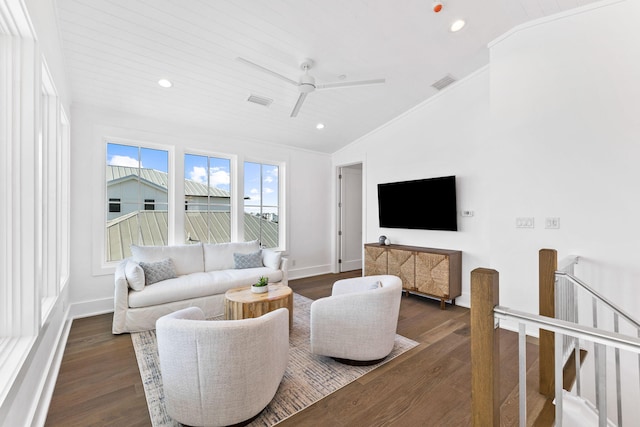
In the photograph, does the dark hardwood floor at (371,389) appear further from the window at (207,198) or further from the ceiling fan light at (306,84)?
the ceiling fan light at (306,84)

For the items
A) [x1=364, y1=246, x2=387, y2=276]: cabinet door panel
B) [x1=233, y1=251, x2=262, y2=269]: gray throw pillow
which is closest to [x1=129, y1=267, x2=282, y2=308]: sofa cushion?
[x1=233, y1=251, x2=262, y2=269]: gray throw pillow

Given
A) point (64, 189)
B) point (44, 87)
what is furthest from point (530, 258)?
point (64, 189)

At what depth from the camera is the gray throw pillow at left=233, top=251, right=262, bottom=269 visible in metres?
4.27

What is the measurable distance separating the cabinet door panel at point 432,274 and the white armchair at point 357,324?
1.71m

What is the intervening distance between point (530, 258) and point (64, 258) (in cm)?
549

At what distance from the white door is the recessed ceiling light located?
3.63 m

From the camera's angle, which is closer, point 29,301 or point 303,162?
point 29,301

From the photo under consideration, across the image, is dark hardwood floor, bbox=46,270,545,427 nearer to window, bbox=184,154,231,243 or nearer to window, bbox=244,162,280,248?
window, bbox=184,154,231,243

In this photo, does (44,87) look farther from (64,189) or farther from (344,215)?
(344,215)

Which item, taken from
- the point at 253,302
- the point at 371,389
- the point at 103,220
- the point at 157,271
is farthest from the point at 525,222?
the point at 103,220

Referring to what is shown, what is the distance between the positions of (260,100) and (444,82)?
2643 millimetres

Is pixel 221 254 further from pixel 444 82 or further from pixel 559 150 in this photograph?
pixel 559 150

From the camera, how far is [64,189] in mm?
3254

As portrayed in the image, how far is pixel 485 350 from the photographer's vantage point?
1.14m
